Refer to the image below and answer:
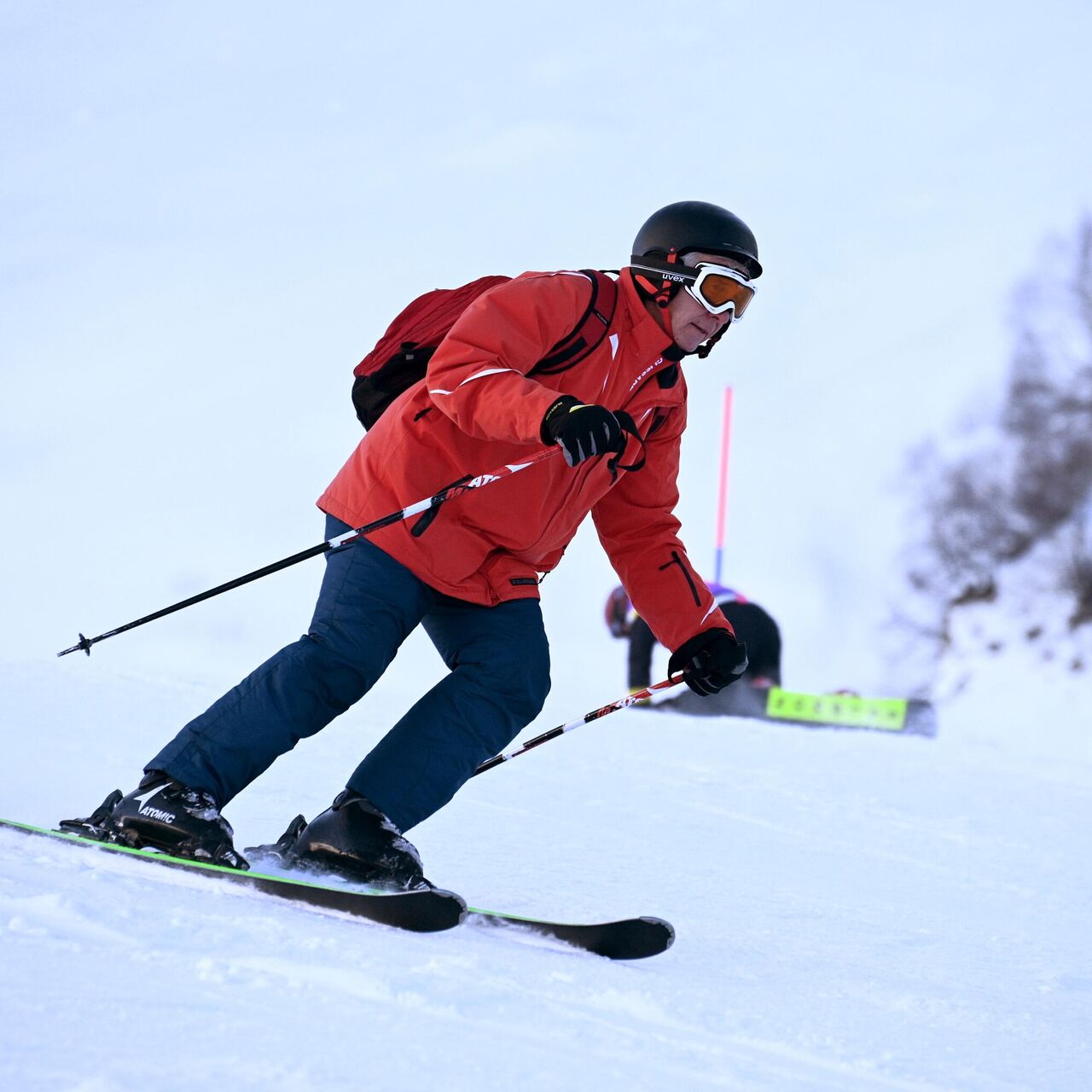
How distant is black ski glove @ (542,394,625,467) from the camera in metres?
2.45

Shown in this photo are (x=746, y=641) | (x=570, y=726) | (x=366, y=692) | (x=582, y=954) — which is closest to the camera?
(x=582, y=954)

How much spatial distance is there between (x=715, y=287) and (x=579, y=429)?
63 centimetres

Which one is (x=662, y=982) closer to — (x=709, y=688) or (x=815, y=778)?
(x=709, y=688)

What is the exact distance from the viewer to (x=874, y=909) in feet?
11.5

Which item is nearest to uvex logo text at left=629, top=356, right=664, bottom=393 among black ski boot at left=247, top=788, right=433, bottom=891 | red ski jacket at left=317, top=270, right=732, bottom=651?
red ski jacket at left=317, top=270, right=732, bottom=651

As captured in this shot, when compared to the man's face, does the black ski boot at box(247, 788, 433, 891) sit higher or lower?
lower

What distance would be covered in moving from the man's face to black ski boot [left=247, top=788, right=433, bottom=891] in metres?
1.18

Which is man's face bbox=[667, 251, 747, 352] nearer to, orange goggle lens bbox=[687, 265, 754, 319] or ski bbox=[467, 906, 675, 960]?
orange goggle lens bbox=[687, 265, 754, 319]

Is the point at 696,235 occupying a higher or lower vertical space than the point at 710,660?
higher

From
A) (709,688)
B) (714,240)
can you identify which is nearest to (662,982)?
(709,688)

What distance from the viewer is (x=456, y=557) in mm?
2816

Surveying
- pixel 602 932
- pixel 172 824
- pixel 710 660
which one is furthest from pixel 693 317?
pixel 172 824

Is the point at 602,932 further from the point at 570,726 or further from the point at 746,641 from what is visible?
the point at 746,641

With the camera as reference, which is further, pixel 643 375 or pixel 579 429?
pixel 643 375
